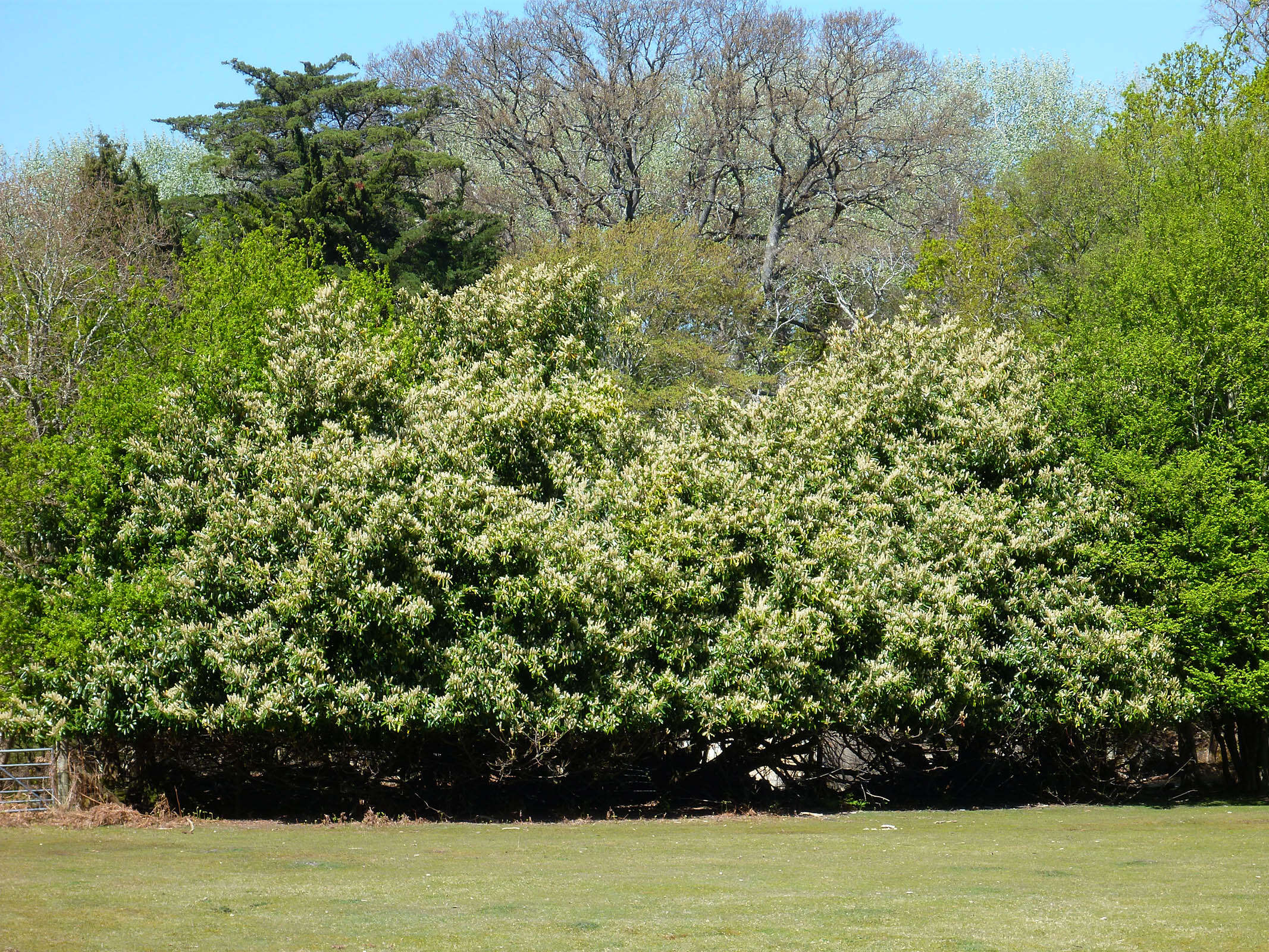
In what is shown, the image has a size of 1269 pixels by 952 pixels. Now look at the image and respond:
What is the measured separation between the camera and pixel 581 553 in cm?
2050

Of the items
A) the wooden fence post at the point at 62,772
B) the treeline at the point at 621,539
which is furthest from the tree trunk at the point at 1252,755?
the wooden fence post at the point at 62,772

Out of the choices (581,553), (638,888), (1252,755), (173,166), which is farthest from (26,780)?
(173,166)

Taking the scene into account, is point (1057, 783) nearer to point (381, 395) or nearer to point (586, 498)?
point (586, 498)

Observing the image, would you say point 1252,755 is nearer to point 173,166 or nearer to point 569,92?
point 569,92

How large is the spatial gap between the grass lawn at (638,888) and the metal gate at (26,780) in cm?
173

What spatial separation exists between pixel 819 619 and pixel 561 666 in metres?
4.51

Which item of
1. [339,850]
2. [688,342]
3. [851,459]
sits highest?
[688,342]

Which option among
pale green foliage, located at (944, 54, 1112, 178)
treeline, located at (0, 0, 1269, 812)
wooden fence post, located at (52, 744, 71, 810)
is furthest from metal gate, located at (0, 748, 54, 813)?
pale green foliage, located at (944, 54, 1112, 178)

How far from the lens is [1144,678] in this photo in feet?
73.7

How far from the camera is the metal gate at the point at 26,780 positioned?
20.2 metres


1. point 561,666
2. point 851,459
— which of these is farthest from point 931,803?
point 561,666

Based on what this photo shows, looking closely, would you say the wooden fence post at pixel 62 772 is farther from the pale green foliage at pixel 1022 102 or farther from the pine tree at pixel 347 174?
the pale green foliage at pixel 1022 102

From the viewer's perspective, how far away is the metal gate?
20250 millimetres

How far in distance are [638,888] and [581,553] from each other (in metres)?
7.97
